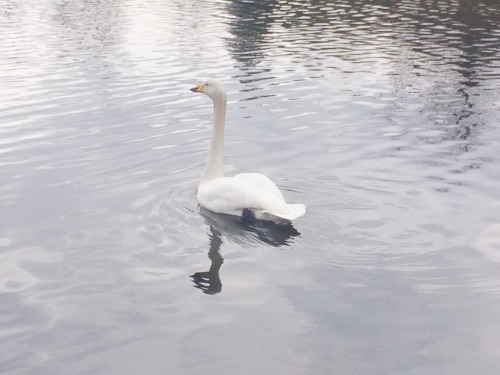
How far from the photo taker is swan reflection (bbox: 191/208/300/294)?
972 centimetres

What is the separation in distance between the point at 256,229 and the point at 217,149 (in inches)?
71.7

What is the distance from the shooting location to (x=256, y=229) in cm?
1016

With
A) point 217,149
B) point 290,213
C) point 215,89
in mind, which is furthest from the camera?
point 215,89

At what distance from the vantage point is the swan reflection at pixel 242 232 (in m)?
9.72

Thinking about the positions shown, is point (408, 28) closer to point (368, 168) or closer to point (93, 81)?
point (93, 81)

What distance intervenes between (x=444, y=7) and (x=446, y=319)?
36.2 m

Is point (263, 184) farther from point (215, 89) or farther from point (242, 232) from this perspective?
point (215, 89)

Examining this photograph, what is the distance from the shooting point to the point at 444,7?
135 ft

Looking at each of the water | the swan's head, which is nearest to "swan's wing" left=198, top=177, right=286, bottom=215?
the water

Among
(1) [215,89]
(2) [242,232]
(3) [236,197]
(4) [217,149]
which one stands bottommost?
(2) [242,232]

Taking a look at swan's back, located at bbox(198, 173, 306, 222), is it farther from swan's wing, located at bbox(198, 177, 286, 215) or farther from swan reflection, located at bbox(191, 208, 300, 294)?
swan reflection, located at bbox(191, 208, 300, 294)

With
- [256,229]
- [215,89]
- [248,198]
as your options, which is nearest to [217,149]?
[215,89]

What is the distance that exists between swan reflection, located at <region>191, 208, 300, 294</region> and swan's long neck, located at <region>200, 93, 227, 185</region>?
2.88 feet

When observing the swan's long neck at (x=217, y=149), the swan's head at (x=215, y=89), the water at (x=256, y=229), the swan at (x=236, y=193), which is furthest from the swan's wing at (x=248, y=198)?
the swan's head at (x=215, y=89)
